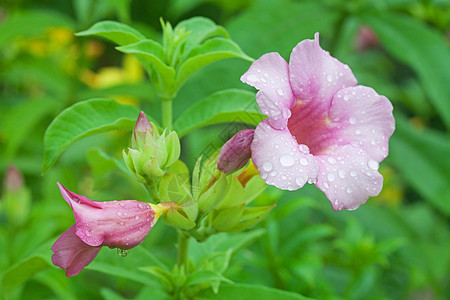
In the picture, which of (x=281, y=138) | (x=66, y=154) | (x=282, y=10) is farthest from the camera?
(x=66, y=154)

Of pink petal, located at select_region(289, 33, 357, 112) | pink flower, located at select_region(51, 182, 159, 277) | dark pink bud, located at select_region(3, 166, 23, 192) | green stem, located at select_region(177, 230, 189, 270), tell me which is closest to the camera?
pink flower, located at select_region(51, 182, 159, 277)

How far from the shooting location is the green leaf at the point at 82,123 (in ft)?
2.01

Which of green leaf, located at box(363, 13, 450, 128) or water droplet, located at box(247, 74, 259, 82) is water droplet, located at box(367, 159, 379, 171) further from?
green leaf, located at box(363, 13, 450, 128)

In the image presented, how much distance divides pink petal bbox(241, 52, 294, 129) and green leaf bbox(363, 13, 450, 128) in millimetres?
828

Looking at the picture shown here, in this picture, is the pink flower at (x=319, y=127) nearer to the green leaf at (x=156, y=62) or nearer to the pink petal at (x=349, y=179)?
the pink petal at (x=349, y=179)

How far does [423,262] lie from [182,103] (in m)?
0.79

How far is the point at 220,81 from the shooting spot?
1.21m

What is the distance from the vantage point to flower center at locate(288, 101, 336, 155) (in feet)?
2.03

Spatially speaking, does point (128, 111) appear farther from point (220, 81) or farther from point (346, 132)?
point (220, 81)

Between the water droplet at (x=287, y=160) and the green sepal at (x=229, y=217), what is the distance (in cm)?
13

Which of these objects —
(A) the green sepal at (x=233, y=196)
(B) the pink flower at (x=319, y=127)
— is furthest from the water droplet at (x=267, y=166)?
(A) the green sepal at (x=233, y=196)

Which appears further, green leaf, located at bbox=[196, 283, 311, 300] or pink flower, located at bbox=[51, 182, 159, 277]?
green leaf, located at bbox=[196, 283, 311, 300]

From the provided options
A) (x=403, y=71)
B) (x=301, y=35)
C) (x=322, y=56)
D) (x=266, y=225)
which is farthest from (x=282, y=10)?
(x=403, y=71)

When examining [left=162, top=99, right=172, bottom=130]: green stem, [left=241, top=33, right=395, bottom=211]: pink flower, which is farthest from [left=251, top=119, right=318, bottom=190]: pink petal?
[left=162, top=99, right=172, bottom=130]: green stem
